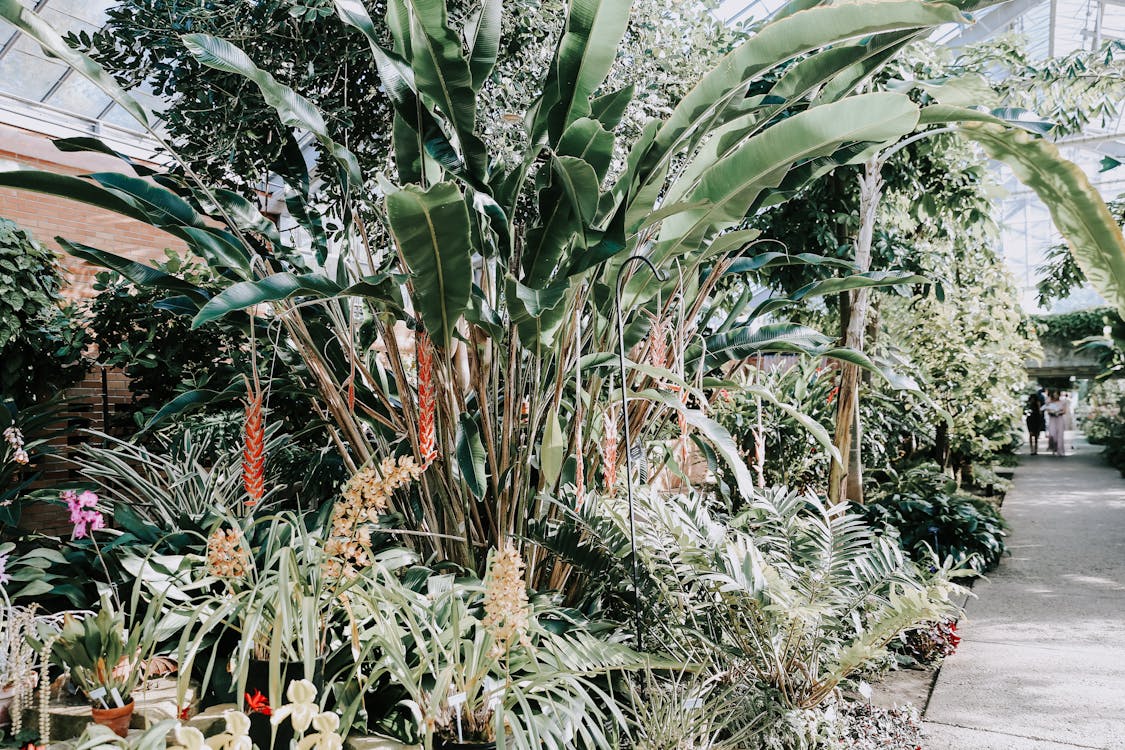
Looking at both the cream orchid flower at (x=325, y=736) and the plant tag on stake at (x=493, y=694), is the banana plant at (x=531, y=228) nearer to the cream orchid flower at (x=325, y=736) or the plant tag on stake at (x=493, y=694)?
the plant tag on stake at (x=493, y=694)

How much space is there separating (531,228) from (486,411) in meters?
0.60

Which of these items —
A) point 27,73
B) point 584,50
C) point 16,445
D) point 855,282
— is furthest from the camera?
point 27,73

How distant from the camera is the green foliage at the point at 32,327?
12.0 ft

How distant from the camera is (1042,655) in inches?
121

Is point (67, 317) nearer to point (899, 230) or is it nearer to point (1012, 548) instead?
point (899, 230)

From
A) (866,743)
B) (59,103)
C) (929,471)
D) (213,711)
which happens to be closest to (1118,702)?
(866,743)

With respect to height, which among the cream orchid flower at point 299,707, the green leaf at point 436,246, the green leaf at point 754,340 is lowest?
the cream orchid flower at point 299,707

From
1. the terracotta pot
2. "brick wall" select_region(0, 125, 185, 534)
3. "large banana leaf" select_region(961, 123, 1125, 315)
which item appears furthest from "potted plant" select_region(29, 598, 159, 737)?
"brick wall" select_region(0, 125, 185, 534)

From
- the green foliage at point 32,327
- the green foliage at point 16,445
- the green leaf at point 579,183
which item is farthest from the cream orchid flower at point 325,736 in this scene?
the green foliage at point 32,327

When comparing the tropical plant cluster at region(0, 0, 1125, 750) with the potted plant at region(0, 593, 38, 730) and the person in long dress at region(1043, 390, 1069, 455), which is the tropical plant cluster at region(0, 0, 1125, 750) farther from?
the person in long dress at region(1043, 390, 1069, 455)

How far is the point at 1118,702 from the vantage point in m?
2.55

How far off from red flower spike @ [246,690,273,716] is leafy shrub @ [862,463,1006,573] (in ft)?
11.9

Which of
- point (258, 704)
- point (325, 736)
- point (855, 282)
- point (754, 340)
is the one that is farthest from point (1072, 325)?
point (325, 736)

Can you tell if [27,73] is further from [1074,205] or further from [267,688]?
[1074,205]
